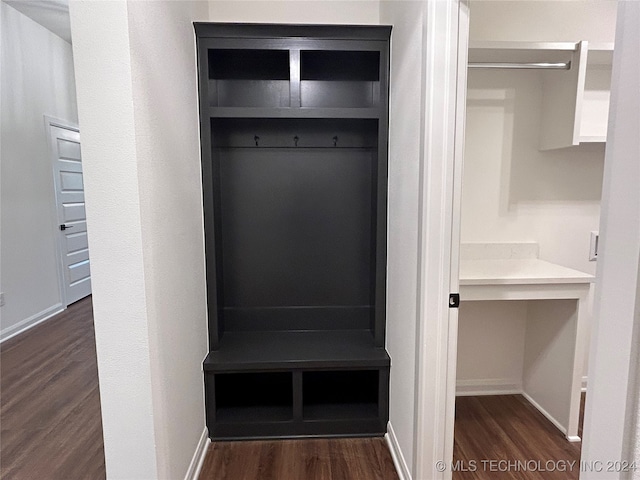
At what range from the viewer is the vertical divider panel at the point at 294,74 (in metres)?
2.12

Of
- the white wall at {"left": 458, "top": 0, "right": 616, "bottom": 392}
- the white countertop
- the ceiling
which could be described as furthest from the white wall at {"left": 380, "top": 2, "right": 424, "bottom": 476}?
the ceiling

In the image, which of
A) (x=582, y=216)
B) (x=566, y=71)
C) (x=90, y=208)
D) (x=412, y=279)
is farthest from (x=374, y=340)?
(x=566, y=71)

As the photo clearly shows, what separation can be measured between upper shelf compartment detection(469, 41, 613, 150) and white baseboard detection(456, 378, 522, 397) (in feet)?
4.85

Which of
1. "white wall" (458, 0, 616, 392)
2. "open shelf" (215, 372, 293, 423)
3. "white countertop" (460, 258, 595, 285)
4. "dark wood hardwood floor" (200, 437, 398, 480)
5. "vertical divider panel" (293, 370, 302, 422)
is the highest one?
"white wall" (458, 0, 616, 392)

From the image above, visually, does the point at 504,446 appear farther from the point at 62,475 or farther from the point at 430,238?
the point at 62,475

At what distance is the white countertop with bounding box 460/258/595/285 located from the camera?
2074 mm

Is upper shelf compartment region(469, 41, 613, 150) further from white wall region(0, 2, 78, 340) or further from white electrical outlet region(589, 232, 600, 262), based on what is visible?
white wall region(0, 2, 78, 340)

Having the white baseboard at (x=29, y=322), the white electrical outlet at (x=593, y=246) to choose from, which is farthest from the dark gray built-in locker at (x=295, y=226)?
the white baseboard at (x=29, y=322)

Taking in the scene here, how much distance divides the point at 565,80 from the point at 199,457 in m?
2.68

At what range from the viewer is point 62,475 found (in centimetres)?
193

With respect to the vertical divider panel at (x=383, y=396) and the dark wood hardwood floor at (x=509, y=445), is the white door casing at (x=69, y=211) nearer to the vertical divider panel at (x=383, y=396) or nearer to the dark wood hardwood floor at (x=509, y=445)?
the vertical divider panel at (x=383, y=396)

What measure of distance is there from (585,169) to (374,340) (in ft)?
5.28

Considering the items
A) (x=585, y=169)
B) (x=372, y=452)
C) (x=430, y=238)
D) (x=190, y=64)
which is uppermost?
(x=190, y=64)

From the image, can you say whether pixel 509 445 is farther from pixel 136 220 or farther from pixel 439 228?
pixel 136 220
